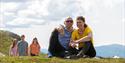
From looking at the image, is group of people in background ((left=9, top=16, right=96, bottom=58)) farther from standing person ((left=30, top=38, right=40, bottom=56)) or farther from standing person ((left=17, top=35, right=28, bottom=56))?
standing person ((left=30, top=38, right=40, bottom=56))

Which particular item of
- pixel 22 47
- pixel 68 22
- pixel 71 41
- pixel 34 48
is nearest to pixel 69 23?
pixel 68 22

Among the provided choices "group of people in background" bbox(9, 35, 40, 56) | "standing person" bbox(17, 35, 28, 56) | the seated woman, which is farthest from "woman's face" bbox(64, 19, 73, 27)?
"standing person" bbox(17, 35, 28, 56)

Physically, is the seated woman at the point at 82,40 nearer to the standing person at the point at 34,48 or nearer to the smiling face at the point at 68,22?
the smiling face at the point at 68,22

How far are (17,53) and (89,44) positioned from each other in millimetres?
12150

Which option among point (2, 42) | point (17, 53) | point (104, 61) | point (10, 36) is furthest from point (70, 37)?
point (10, 36)

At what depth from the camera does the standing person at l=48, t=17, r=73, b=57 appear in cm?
2297

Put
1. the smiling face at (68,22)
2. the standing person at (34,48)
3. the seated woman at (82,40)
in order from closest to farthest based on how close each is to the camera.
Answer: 1. the seated woman at (82,40)
2. the smiling face at (68,22)
3. the standing person at (34,48)

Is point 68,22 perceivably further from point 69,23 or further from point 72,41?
point 72,41

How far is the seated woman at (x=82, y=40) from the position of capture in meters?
22.3

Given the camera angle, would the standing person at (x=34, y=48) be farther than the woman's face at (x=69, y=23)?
Yes

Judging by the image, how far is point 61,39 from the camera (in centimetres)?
2338

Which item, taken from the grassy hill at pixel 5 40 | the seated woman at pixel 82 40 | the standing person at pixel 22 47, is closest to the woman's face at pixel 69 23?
the seated woman at pixel 82 40

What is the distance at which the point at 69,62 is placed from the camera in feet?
66.1

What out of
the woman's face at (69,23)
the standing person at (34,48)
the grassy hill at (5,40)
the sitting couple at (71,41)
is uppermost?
the woman's face at (69,23)
